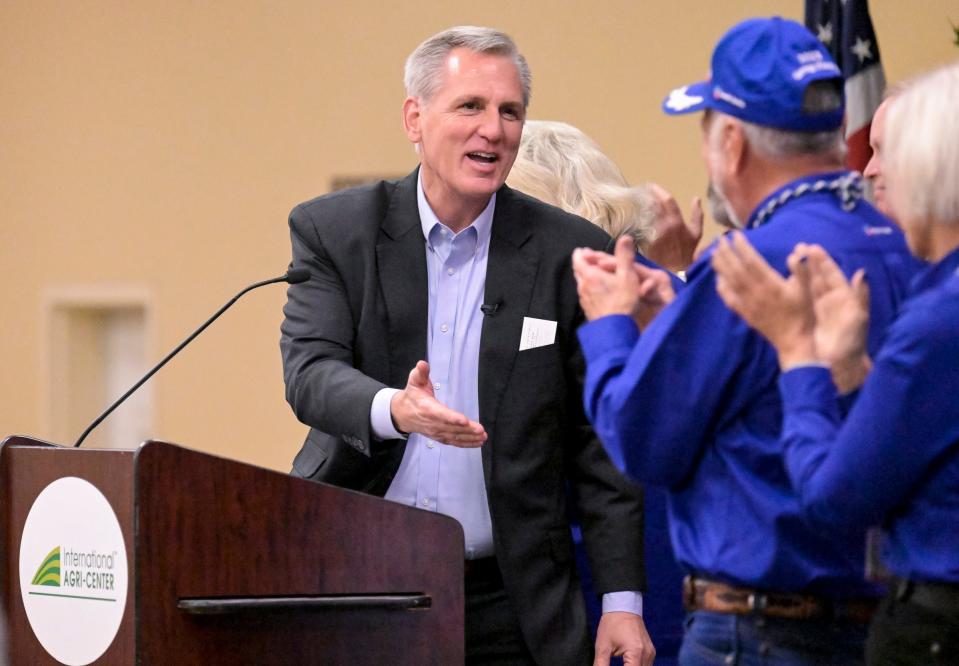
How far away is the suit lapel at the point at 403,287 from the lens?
2518 mm

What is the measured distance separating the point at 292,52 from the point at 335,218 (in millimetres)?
4586

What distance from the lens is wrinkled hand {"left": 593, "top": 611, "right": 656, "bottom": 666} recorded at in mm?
2445

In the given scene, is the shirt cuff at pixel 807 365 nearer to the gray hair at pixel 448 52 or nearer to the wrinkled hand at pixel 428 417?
the wrinkled hand at pixel 428 417

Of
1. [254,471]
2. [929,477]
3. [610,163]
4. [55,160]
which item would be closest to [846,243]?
[929,477]

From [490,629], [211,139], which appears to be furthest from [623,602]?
[211,139]

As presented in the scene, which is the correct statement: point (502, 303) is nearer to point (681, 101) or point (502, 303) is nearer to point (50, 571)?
point (681, 101)

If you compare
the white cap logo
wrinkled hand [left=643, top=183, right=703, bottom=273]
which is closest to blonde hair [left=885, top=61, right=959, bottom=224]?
the white cap logo

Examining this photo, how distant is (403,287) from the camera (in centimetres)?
254

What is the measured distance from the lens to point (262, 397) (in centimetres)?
694

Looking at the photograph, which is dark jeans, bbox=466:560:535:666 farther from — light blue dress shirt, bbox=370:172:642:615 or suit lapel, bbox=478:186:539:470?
suit lapel, bbox=478:186:539:470

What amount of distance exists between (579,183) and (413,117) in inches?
20.9

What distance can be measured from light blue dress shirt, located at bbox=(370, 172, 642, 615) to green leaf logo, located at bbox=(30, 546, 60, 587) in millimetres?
574

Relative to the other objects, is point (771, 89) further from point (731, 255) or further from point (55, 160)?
point (55, 160)

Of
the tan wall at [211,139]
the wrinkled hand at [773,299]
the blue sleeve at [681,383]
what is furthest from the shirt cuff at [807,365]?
the tan wall at [211,139]
